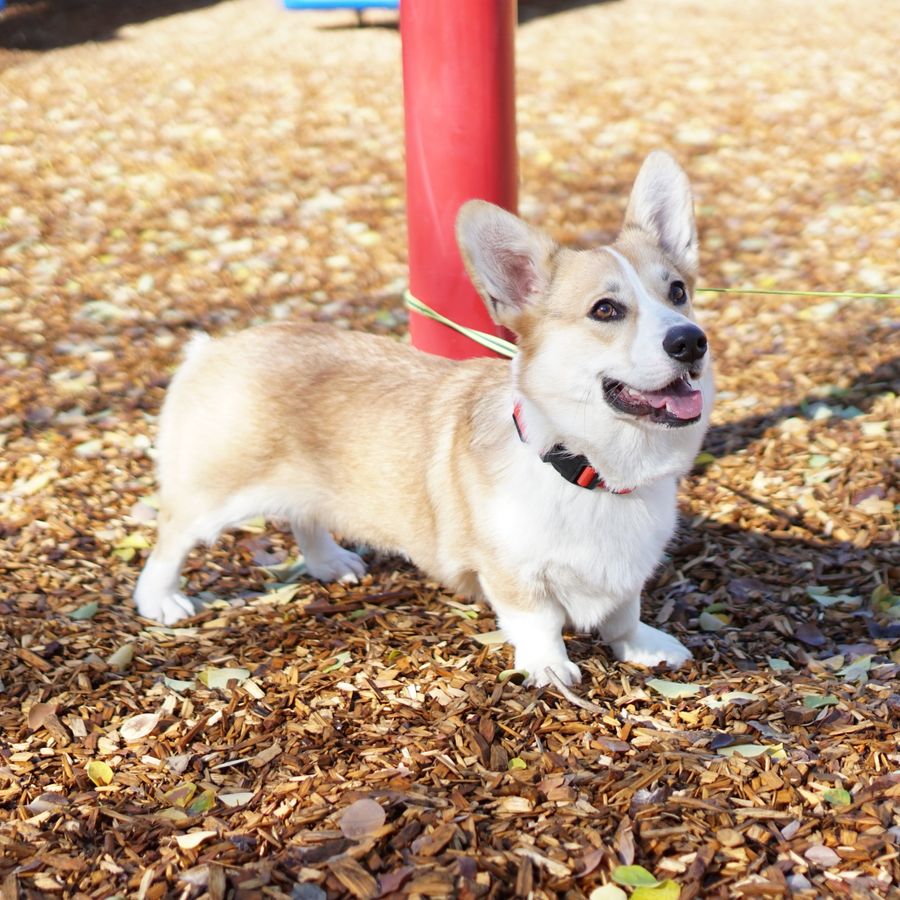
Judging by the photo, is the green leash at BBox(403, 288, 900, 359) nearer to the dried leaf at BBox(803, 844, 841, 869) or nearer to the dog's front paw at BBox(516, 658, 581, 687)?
the dog's front paw at BBox(516, 658, 581, 687)

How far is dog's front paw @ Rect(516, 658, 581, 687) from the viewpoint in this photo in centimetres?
340

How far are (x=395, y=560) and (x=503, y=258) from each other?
1.62 metres

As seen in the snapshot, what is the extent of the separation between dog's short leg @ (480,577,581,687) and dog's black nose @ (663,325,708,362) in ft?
2.97

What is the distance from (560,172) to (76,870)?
6.30 meters

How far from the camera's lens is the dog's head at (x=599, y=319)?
2.99 m

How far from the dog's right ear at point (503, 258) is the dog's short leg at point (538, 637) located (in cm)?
83

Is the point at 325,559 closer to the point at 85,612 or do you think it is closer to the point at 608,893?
the point at 85,612

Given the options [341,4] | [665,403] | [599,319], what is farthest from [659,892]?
[341,4]

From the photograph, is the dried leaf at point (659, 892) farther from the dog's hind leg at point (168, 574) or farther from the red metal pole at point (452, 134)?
the red metal pole at point (452, 134)

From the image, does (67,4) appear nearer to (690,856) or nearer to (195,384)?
(195,384)

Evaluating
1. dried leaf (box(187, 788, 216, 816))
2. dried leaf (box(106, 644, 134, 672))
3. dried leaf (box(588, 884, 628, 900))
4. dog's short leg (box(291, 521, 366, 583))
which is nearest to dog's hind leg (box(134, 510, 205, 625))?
dried leaf (box(106, 644, 134, 672))

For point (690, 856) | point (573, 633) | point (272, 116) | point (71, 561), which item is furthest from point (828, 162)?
point (690, 856)

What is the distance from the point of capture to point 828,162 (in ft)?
26.7

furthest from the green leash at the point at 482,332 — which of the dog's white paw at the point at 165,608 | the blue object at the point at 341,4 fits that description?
the blue object at the point at 341,4
